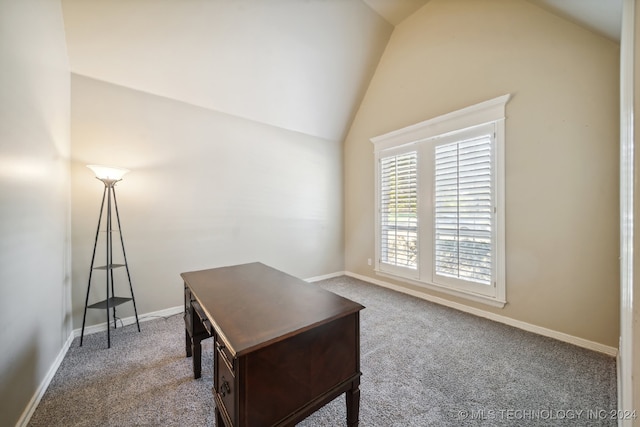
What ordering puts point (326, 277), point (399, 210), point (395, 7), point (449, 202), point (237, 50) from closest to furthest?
1. point (237, 50)
2. point (449, 202)
3. point (395, 7)
4. point (399, 210)
5. point (326, 277)

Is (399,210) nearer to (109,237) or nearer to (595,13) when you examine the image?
(595,13)

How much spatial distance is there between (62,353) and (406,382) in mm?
2792

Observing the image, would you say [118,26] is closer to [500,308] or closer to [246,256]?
[246,256]

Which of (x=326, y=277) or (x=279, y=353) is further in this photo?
(x=326, y=277)

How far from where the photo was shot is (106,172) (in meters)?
2.15

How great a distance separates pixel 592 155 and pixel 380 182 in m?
2.24

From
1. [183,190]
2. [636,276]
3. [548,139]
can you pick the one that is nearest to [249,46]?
[183,190]

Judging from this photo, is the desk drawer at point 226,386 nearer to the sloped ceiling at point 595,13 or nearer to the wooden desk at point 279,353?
the wooden desk at point 279,353

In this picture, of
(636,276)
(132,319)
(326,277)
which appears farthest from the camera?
(326,277)

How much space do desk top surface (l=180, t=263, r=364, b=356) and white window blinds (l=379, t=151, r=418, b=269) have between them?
228 centimetres

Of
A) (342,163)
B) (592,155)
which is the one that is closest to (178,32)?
(342,163)

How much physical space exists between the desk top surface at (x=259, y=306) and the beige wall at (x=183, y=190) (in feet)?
4.53

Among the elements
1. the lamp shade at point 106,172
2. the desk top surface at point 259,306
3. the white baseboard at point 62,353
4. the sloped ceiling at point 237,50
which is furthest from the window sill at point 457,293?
the lamp shade at point 106,172

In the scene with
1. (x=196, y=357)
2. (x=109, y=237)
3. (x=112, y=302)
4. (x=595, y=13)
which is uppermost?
(x=595, y=13)
